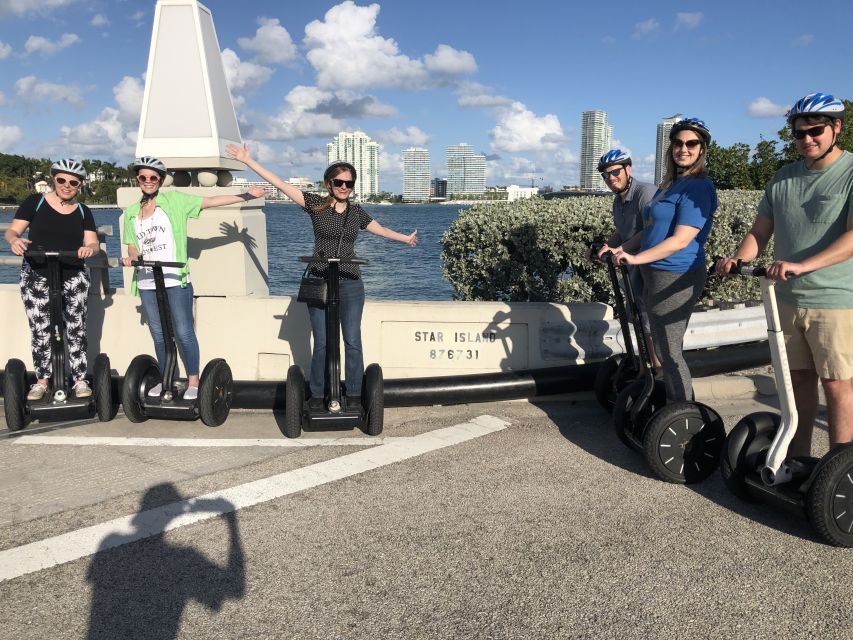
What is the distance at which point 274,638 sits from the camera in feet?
8.31

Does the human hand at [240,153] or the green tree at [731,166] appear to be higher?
the green tree at [731,166]

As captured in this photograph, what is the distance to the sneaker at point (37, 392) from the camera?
490cm

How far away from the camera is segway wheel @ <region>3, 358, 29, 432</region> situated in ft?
15.5

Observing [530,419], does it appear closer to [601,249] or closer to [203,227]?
[601,249]

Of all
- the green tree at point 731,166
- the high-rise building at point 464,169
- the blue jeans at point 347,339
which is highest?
the high-rise building at point 464,169

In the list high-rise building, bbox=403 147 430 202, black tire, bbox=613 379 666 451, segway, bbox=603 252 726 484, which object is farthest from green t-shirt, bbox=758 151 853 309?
high-rise building, bbox=403 147 430 202

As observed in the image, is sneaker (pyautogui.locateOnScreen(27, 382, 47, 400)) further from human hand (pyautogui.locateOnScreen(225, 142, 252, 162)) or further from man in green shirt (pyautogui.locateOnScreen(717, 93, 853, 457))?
man in green shirt (pyautogui.locateOnScreen(717, 93, 853, 457))

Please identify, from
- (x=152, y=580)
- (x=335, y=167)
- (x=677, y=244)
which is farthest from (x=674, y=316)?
(x=152, y=580)

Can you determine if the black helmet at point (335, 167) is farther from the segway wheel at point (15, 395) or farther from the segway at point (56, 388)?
the segway wheel at point (15, 395)

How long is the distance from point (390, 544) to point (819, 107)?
279 cm

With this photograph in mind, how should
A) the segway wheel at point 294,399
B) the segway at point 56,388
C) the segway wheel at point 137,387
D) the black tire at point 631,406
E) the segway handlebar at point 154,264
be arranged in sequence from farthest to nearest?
1. the segway wheel at point 137,387
2. the segway at point 56,388
3. the segway handlebar at point 154,264
4. the segway wheel at point 294,399
5. the black tire at point 631,406

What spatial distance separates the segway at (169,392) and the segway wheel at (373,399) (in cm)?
108

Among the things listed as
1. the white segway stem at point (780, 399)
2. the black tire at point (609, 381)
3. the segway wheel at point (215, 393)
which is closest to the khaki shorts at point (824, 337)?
the white segway stem at point (780, 399)

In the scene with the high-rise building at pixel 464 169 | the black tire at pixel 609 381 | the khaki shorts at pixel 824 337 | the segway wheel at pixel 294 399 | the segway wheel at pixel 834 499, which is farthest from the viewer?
the high-rise building at pixel 464 169
